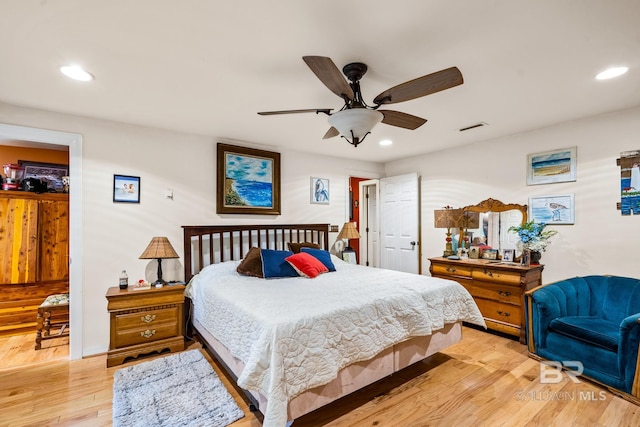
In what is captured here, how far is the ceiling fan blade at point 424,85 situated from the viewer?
163 centimetres

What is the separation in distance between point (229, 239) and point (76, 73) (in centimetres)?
220

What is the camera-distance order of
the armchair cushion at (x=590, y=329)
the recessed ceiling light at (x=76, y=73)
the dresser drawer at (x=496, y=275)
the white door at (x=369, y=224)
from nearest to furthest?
the recessed ceiling light at (x=76, y=73) → the armchair cushion at (x=590, y=329) → the dresser drawer at (x=496, y=275) → the white door at (x=369, y=224)

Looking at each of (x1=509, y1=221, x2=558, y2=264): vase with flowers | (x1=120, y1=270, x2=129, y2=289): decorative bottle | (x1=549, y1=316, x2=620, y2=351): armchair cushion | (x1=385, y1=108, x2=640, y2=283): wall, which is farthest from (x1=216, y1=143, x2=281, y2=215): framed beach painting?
(x1=549, y1=316, x2=620, y2=351): armchair cushion

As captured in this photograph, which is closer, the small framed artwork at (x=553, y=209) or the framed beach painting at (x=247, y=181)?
the small framed artwork at (x=553, y=209)

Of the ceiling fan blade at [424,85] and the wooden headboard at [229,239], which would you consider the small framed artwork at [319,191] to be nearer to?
the wooden headboard at [229,239]

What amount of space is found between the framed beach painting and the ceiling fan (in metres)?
1.99

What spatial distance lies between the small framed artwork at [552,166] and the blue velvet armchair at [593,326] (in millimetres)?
1119

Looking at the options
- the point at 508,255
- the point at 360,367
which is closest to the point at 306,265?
the point at 360,367

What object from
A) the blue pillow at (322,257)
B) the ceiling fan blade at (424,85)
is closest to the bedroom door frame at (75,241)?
the blue pillow at (322,257)

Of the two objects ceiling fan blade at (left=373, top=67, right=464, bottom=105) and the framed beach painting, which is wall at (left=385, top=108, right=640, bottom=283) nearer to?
ceiling fan blade at (left=373, top=67, right=464, bottom=105)

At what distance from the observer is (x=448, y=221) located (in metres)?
4.18

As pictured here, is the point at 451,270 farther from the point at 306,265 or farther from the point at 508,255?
the point at 306,265

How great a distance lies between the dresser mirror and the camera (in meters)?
3.70

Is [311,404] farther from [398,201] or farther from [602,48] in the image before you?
[398,201]
